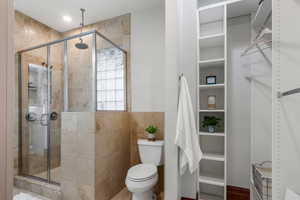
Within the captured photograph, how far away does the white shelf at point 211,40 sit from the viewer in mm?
1888

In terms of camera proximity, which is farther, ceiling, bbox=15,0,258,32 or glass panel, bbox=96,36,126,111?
ceiling, bbox=15,0,258,32

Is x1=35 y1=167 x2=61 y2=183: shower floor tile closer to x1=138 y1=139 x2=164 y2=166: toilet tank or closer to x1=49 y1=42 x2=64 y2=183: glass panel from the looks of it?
x1=49 y1=42 x2=64 y2=183: glass panel

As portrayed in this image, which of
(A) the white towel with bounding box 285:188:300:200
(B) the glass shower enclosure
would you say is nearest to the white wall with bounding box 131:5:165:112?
(B) the glass shower enclosure

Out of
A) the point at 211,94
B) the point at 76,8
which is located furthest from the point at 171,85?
the point at 76,8

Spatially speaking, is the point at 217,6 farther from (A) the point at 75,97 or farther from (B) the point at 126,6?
(A) the point at 75,97

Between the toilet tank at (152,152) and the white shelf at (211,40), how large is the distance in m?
1.46

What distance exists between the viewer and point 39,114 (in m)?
2.56

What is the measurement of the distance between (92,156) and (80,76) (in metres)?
1.11

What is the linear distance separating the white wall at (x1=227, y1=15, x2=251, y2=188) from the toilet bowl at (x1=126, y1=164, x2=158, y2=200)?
1071 millimetres

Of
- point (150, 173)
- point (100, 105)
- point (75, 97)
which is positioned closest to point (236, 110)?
point (150, 173)

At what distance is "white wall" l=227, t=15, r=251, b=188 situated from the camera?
2062 mm

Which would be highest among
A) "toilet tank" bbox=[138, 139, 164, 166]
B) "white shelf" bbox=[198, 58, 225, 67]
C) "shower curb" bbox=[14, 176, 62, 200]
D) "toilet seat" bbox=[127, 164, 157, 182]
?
"white shelf" bbox=[198, 58, 225, 67]

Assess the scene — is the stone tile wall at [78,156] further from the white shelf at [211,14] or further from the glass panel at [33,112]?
the white shelf at [211,14]

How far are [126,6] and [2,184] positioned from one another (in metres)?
2.76
